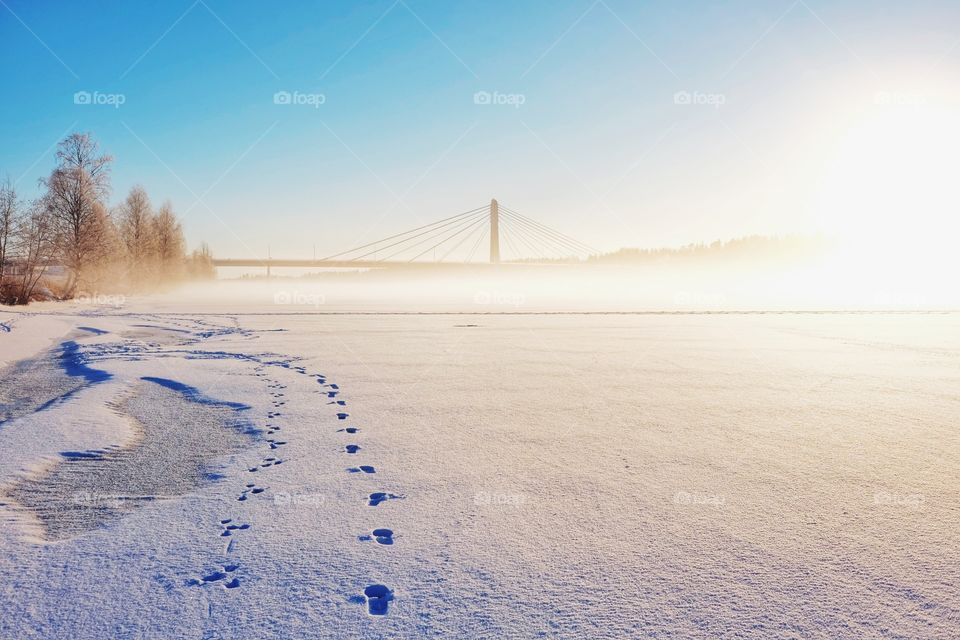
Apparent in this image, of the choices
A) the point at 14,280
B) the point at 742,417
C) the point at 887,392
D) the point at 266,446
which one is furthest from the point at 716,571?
the point at 14,280

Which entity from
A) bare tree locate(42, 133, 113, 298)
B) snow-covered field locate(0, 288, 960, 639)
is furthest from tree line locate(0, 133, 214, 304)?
snow-covered field locate(0, 288, 960, 639)

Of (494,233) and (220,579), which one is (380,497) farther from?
(494,233)

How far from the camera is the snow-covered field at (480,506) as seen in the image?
6.57 ft

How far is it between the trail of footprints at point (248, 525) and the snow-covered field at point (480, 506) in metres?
0.02

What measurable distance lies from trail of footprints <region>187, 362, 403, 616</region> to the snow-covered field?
15 mm

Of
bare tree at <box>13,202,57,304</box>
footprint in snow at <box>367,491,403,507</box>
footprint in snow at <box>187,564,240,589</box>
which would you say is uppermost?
bare tree at <box>13,202,57,304</box>

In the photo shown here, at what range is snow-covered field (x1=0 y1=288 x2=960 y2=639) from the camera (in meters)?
2.00

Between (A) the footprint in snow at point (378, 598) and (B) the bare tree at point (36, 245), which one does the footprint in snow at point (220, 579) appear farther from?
(B) the bare tree at point (36, 245)

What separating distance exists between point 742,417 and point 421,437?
8.78 feet

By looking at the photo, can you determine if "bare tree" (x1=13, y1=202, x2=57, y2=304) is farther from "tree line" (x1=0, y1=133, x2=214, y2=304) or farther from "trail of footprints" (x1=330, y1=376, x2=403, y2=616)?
"trail of footprints" (x1=330, y1=376, x2=403, y2=616)

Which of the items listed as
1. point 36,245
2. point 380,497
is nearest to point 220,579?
point 380,497

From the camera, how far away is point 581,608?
2018 millimetres

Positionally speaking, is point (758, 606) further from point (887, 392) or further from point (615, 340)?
point (615, 340)

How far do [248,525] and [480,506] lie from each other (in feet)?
3.72
